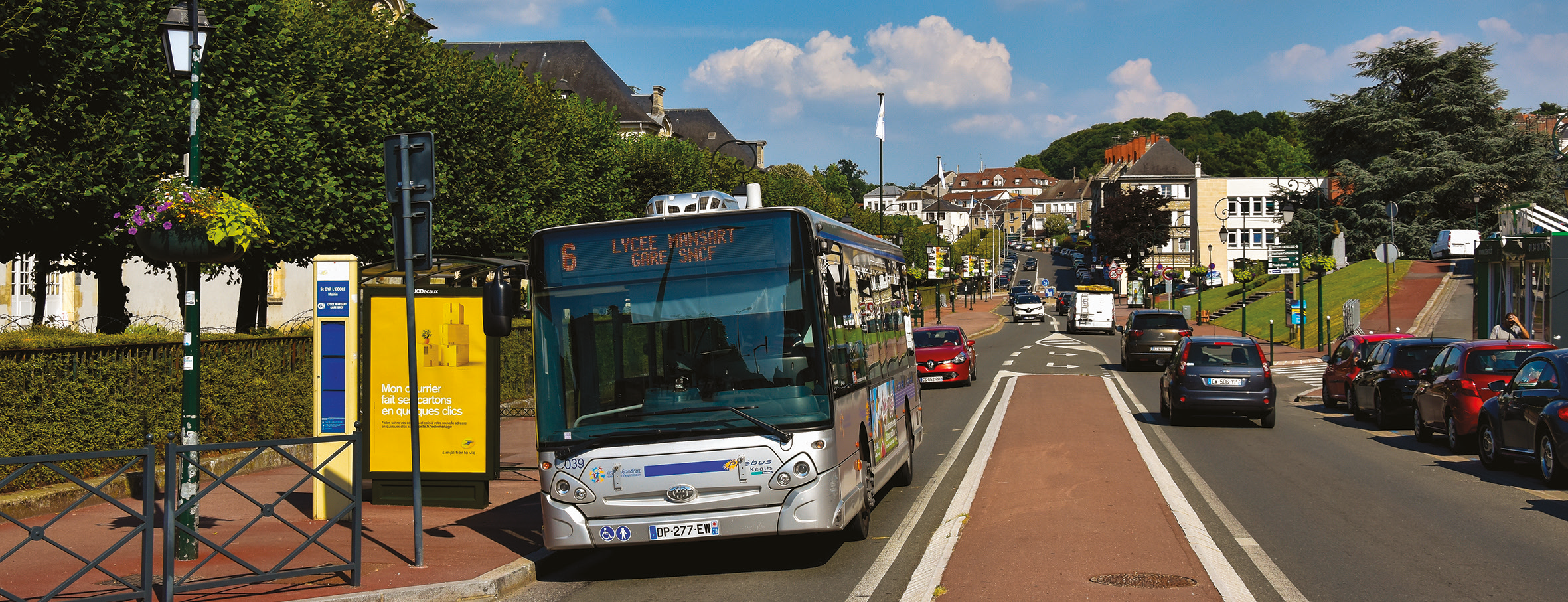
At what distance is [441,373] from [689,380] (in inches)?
161

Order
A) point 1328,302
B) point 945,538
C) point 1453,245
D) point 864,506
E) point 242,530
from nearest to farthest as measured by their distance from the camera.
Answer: point 242,530, point 945,538, point 864,506, point 1453,245, point 1328,302

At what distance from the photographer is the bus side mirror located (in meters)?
8.49

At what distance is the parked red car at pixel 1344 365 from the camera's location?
74.0 feet

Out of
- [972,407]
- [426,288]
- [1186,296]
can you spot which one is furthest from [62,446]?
[1186,296]

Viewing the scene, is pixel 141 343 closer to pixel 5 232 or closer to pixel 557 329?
pixel 557 329

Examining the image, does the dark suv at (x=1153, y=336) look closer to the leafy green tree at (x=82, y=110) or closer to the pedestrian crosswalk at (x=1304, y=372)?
the pedestrian crosswalk at (x=1304, y=372)

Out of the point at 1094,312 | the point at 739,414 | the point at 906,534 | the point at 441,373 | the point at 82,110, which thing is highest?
the point at 82,110

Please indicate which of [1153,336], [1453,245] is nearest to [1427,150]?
[1453,245]

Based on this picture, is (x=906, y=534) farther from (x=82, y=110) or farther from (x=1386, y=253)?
(x=1386, y=253)

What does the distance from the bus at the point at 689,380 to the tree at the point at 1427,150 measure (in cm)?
6689

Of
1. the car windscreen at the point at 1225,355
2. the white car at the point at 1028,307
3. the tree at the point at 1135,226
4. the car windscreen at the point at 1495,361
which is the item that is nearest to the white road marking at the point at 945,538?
the car windscreen at the point at 1225,355

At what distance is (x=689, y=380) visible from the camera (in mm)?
8539

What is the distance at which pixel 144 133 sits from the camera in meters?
18.2

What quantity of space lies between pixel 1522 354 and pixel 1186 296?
73.4m
